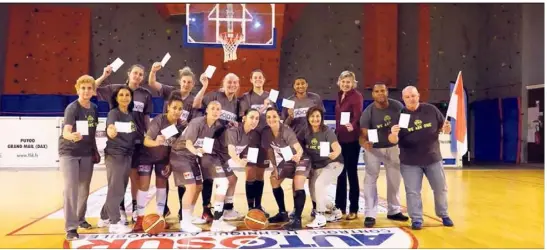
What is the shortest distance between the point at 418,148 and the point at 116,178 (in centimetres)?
297

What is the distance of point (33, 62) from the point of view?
45.9 feet

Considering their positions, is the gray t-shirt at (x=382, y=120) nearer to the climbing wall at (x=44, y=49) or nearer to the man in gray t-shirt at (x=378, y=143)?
the man in gray t-shirt at (x=378, y=143)

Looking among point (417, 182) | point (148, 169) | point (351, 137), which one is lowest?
point (417, 182)

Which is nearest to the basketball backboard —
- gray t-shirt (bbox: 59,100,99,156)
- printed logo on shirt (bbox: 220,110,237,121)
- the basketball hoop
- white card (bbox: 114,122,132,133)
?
the basketball hoop

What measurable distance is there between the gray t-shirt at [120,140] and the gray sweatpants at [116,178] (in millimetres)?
48

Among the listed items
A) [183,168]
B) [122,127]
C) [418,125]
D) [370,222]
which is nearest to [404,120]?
[418,125]

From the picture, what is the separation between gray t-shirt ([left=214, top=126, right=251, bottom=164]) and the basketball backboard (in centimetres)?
658

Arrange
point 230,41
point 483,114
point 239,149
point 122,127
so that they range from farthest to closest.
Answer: point 483,114 → point 230,41 → point 239,149 → point 122,127

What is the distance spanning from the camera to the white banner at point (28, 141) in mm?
10898

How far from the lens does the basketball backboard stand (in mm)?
11172

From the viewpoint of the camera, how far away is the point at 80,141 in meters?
4.09

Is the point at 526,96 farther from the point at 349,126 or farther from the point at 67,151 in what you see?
the point at 67,151

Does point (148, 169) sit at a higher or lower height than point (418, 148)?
lower

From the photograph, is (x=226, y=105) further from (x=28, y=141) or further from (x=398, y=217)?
(x=28, y=141)
